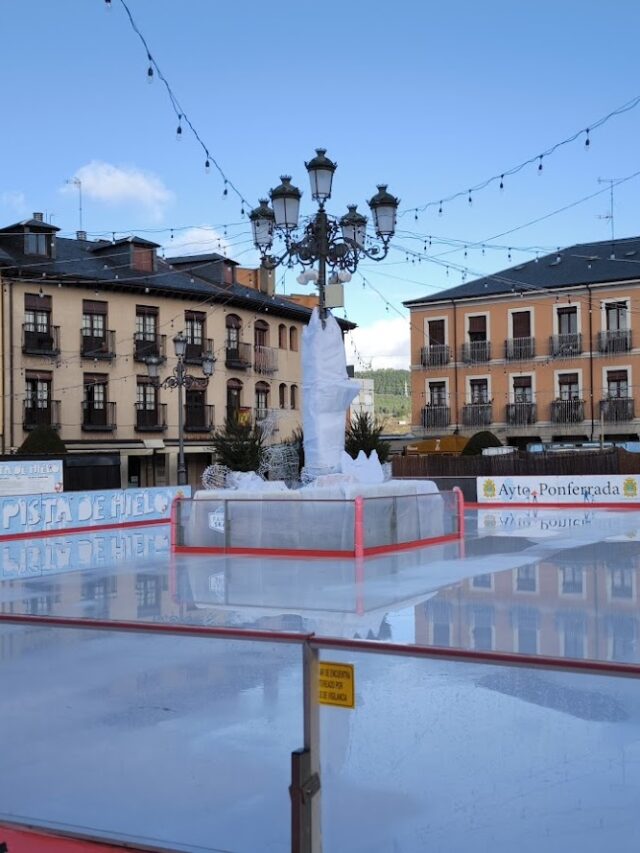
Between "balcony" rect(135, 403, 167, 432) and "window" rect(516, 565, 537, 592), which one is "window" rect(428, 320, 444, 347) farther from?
"window" rect(516, 565, 537, 592)

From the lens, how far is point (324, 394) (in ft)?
56.5

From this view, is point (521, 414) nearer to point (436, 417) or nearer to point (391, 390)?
point (436, 417)

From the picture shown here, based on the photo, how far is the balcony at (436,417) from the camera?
148ft

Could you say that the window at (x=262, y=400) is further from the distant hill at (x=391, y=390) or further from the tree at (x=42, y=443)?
the distant hill at (x=391, y=390)

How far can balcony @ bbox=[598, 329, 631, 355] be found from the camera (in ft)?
134

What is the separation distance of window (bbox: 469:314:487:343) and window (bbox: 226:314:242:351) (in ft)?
36.0

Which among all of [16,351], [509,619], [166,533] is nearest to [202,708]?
[509,619]

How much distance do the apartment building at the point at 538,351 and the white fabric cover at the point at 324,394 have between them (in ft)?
79.7

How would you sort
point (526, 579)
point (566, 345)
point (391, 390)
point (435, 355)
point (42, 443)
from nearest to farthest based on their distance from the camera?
point (526, 579) → point (42, 443) → point (566, 345) → point (435, 355) → point (391, 390)

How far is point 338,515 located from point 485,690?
948 cm

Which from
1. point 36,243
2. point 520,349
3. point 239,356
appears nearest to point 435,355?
point 520,349

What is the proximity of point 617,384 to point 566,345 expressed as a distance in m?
2.83

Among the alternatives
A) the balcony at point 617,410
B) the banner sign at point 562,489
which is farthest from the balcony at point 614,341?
the banner sign at point 562,489

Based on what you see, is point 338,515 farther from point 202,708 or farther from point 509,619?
point 202,708
